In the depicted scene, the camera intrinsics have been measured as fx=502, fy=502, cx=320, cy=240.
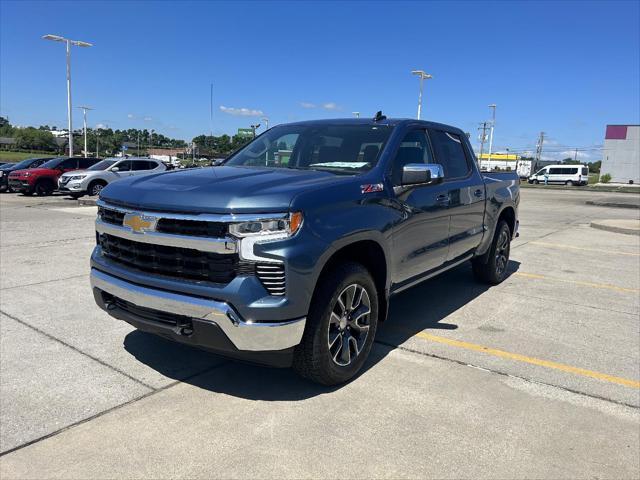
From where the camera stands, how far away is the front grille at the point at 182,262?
2.89 metres

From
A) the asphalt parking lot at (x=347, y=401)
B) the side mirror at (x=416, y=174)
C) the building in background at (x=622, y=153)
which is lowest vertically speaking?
the asphalt parking lot at (x=347, y=401)

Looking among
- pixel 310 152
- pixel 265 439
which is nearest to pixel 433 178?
pixel 310 152

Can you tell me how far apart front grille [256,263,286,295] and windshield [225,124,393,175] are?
1220 mm

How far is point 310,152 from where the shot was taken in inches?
172

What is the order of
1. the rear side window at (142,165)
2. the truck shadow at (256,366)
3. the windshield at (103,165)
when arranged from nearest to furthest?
the truck shadow at (256,366)
the rear side window at (142,165)
the windshield at (103,165)

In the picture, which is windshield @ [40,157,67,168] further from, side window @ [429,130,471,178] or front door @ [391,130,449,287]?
front door @ [391,130,449,287]

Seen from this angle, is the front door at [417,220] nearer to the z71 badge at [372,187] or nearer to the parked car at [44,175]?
the z71 badge at [372,187]

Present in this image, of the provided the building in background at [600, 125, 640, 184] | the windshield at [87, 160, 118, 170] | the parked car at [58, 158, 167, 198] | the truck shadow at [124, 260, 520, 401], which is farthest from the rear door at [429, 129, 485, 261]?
the building in background at [600, 125, 640, 184]

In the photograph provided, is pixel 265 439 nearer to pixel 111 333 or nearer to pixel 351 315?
pixel 351 315

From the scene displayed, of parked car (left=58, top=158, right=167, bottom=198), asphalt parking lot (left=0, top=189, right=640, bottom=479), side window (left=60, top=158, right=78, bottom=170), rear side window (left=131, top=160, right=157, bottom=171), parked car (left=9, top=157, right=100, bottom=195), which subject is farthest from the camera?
side window (left=60, top=158, right=78, bottom=170)

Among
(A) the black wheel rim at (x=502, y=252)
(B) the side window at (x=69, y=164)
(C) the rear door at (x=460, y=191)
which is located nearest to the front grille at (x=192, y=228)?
(C) the rear door at (x=460, y=191)

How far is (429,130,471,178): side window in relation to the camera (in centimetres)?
493

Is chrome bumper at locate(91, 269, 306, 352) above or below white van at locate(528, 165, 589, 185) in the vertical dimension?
below

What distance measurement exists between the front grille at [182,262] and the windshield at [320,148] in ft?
4.28
